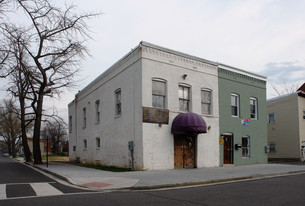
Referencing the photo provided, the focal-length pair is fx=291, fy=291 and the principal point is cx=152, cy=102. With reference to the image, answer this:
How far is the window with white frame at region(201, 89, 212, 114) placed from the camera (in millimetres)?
19062

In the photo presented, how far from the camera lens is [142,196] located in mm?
8234

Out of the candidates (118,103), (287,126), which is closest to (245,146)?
(287,126)

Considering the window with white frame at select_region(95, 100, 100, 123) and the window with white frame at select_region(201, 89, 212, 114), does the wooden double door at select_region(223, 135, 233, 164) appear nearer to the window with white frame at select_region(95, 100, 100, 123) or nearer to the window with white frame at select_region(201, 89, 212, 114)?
the window with white frame at select_region(201, 89, 212, 114)

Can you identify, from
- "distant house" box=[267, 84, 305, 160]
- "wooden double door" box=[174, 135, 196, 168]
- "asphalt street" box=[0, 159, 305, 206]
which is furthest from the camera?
"distant house" box=[267, 84, 305, 160]

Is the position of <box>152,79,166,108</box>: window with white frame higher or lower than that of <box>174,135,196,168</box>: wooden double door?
higher

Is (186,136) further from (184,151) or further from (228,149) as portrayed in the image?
(228,149)

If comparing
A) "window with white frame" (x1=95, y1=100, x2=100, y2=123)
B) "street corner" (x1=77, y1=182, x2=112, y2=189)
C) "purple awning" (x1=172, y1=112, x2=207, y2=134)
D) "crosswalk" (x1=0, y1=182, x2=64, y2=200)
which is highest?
"window with white frame" (x1=95, y1=100, x2=100, y2=123)

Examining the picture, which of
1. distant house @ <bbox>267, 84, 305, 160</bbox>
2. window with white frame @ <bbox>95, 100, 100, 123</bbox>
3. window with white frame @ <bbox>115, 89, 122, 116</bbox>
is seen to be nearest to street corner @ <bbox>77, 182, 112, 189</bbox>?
window with white frame @ <bbox>115, 89, 122, 116</bbox>

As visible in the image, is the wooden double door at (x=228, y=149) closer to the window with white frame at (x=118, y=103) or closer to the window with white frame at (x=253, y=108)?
the window with white frame at (x=253, y=108)

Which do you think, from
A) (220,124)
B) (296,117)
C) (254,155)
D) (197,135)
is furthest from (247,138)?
(296,117)

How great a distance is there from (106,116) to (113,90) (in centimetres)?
226

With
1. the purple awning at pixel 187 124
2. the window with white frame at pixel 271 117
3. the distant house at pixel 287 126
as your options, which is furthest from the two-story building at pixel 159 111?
the window with white frame at pixel 271 117

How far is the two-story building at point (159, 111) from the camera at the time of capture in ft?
52.9

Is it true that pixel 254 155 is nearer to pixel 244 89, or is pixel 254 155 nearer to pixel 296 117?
pixel 244 89
